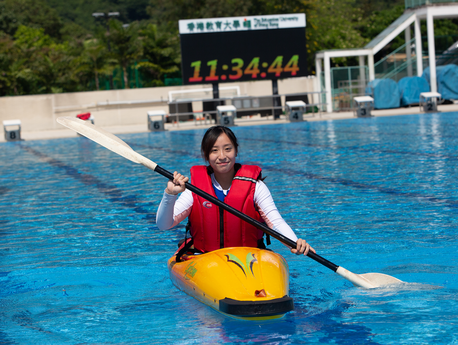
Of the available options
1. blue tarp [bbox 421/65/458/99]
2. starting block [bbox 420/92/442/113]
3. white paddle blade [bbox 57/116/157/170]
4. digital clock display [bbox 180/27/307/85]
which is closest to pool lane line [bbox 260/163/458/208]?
white paddle blade [bbox 57/116/157/170]

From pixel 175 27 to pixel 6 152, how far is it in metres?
27.2

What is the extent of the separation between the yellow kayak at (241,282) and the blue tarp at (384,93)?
2282 centimetres

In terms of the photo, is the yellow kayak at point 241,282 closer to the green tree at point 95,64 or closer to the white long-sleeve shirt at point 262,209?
the white long-sleeve shirt at point 262,209

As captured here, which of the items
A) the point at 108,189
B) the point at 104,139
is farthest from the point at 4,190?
the point at 104,139

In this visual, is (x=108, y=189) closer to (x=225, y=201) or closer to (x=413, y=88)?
(x=225, y=201)

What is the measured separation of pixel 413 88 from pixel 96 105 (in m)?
14.8

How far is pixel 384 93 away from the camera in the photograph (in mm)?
25375

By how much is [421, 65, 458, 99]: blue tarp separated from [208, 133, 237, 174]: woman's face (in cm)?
2395

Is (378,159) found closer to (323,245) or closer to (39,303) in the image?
(323,245)

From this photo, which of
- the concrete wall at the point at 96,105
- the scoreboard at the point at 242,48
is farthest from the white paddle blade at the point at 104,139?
the concrete wall at the point at 96,105

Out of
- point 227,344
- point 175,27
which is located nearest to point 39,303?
point 227,344

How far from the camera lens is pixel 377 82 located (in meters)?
25.0

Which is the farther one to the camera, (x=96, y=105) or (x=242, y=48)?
(x=96, y=105)

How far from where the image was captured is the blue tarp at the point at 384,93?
2500 cm
